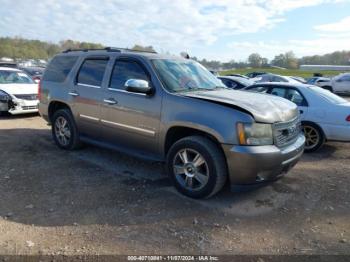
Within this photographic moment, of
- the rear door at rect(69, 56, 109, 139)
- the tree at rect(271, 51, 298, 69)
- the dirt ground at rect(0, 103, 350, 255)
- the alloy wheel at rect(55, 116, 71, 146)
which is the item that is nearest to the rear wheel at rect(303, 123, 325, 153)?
the dirt ground at rect(0, 103, 350, 255)

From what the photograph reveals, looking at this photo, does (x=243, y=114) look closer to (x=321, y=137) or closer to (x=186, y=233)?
(x=186, y=233)

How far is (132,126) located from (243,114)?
1763 millimetres

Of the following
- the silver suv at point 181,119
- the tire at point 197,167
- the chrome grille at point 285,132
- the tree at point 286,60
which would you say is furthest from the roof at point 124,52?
the tree at point 286,60

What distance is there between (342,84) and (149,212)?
21.9 m

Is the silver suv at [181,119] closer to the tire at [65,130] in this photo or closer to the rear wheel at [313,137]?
the tire at [65,130]

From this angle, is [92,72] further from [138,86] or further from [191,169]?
[191,169]

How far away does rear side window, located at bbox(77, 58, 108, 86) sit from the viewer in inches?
210

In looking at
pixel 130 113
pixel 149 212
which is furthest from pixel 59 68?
pixel 149 212

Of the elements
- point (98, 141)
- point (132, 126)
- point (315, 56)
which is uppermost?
point (315, 56)

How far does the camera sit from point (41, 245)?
312 centimetres

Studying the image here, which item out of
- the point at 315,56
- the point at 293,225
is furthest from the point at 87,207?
the point at 315,56

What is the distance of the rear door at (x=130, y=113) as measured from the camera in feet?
14.8

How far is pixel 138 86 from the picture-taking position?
4.32 metres

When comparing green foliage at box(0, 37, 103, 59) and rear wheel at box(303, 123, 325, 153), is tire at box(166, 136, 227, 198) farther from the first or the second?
green foliage at box(0, 37, 103, 59)
